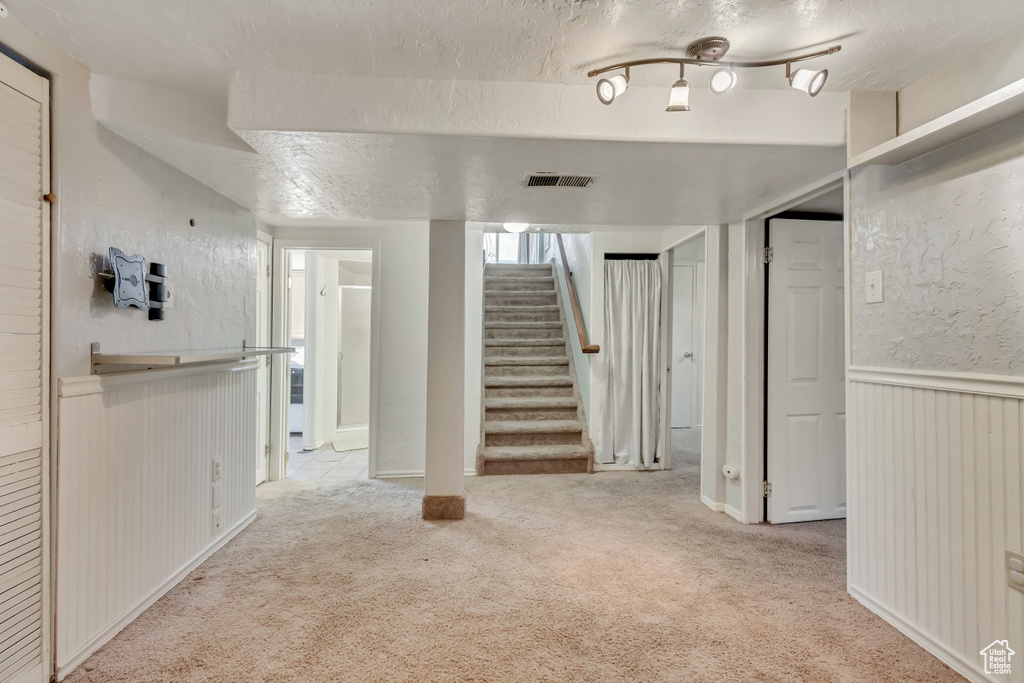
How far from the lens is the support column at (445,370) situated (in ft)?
9.78

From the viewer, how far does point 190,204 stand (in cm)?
230

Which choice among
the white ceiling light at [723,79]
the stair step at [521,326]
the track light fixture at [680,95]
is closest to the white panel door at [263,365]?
the stair step at [521,326]

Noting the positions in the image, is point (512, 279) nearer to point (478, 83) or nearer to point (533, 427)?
point (533, 427)

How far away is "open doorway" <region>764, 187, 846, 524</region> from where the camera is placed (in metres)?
2.91

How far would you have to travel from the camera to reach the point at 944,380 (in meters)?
1.66

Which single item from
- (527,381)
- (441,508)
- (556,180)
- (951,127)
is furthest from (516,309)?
(951,127)

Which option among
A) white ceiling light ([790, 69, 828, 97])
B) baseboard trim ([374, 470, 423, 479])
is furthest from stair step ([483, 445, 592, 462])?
white ceiling light ([790, 69, 828, 97])

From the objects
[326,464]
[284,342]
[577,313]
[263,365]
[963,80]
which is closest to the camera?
[963,80]

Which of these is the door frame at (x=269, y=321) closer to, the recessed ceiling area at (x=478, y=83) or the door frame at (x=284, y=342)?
the door frame at (x=284, y=342)

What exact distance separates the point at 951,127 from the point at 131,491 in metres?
3.18

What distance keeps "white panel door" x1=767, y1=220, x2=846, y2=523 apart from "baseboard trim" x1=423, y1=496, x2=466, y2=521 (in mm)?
1900

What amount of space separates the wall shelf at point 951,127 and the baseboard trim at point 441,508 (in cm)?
265

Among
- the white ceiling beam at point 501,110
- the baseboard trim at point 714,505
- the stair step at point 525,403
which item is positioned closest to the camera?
the white ceiling beam at point 501,110

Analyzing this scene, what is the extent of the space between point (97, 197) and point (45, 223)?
0.25 metres
